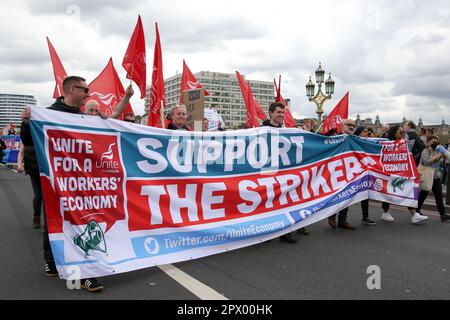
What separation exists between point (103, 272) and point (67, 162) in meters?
1.09

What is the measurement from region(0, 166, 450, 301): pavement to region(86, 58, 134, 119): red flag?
12.2 feet

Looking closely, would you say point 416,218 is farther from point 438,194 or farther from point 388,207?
point 438,194

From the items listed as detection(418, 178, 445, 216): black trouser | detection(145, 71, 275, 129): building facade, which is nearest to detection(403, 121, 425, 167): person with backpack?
detection(418, 178, 445, 216): black trouser

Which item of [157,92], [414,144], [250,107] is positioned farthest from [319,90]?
[157,92]

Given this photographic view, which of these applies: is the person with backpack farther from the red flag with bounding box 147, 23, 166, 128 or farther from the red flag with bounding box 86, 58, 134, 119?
the red flag with bounding box 86, 58, 134, 119

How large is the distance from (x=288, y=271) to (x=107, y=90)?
6.55 m

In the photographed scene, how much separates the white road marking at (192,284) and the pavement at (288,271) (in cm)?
2

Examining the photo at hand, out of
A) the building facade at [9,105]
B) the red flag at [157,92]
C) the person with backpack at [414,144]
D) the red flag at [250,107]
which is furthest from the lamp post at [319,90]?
the building facade at [9,105]

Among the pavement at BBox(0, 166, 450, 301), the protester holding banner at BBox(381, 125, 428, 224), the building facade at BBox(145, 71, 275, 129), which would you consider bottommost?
the pavement at BBox(0, 166, 450, 301)

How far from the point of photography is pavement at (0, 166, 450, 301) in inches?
140
